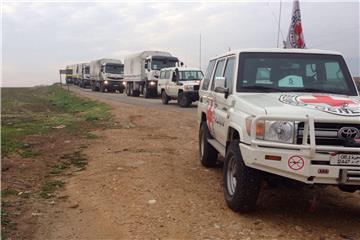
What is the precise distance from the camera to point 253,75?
6.29 meters

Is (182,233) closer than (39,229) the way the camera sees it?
Yes

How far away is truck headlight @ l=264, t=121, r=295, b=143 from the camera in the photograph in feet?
15.6

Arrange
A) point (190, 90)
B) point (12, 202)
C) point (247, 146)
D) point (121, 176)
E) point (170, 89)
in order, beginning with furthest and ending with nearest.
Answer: point (170, 89)
point (190, 90)
point (121, 176)
point (12, 202)
point (247, 146)

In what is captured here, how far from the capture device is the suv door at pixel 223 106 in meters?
6.36

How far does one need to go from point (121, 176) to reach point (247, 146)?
3.06 m

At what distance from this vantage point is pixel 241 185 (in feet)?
17.0

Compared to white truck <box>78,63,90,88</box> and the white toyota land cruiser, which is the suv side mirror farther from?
white truck <box>78,63,90,88</box>

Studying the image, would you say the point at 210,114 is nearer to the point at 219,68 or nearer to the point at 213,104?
the point at 213,104

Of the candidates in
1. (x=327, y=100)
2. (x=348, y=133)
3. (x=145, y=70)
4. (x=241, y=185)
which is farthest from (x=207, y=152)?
(x=145, y=70)

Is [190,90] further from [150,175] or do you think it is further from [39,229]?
[39,229]

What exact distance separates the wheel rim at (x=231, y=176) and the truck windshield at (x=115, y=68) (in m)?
39.6

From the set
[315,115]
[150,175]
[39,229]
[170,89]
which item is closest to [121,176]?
[150,175]

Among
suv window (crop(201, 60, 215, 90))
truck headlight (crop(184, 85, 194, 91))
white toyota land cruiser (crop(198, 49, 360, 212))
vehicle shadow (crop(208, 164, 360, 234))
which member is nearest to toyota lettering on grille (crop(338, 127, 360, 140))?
white toyota land cruiser (crop(198, 49, 360, 212))

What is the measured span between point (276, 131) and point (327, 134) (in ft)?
1.68
